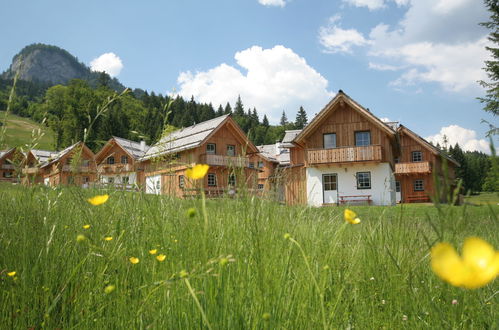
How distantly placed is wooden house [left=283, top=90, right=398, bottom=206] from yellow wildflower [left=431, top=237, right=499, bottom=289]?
22372mm

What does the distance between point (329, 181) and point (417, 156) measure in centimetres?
1482

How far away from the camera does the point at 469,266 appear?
50 cm

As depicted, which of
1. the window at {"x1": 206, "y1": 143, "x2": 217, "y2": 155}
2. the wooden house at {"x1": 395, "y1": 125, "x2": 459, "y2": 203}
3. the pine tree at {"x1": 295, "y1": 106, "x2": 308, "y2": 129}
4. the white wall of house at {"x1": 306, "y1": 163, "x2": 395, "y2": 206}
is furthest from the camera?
the pine tree at {"x1": 295, "y1": 106, "x2": 308, "y2": 129}

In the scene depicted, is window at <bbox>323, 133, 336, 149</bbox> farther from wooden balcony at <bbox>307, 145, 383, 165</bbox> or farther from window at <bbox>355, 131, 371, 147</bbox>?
window at <bbox>355, 131, 371, 147</bbox>

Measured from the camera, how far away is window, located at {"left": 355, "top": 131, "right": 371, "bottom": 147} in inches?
939

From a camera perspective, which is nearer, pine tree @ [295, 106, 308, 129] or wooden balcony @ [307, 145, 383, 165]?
wooden balcony @ [307, 145, 383, 165]

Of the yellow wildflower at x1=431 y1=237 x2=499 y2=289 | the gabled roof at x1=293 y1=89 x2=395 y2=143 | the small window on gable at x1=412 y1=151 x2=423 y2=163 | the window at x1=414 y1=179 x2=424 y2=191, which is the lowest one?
the yellow wildflower at x1=431 y1=237 x2=499 y2=289

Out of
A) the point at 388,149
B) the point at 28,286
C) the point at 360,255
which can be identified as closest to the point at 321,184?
the point at 388,149

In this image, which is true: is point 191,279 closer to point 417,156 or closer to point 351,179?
point 351,179

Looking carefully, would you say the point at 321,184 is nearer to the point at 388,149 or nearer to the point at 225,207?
the point at 388,149

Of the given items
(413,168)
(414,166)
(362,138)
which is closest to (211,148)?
(362,138)

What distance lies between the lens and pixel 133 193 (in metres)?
2.67

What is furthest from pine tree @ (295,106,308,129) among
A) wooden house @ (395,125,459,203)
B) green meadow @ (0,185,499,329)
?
green meadow @ (0,185,499,329)

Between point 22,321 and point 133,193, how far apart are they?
4.25 ft
